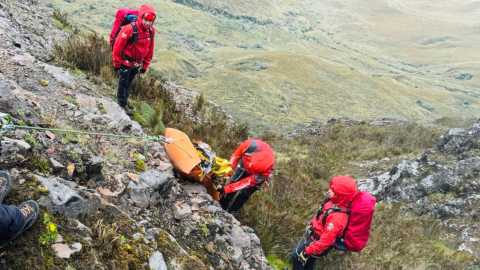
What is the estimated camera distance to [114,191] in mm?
→ 3090

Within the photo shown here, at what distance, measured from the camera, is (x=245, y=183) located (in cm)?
438

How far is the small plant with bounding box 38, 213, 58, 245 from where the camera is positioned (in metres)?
2.03

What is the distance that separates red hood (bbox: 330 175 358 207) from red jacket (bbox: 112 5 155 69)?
377cm

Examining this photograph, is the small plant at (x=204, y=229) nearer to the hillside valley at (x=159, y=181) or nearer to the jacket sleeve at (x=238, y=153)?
the hillside valley at (x=159, y=181)

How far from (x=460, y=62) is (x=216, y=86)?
75.7m

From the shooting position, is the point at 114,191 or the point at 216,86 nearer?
the point at 114,191

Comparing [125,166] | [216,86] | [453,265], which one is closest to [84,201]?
[125,166]

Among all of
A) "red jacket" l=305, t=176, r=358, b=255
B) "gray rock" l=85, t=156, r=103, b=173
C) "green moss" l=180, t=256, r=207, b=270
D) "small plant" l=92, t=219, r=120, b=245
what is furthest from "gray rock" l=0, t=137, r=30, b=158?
"red jacket" l=305, t=176, r=358, b=255

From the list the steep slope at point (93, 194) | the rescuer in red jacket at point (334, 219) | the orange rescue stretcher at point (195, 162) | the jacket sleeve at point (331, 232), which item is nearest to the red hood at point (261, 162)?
the orange rescue stretcher at point (195, 162)

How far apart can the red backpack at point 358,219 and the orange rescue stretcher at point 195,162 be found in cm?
162

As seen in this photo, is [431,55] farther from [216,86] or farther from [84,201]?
[84,201]

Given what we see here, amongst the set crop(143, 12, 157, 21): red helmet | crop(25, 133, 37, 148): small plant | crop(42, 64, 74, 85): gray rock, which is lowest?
crop(42, 64, 74, 85): gray rock

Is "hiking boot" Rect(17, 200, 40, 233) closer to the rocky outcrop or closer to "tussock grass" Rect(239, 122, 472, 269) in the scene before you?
"tussock grass" Rect(239, 122, 472, 269)

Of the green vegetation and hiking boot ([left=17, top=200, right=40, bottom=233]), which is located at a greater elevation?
hiking boot ([left=17, top=200, right=40, bottom=233])
